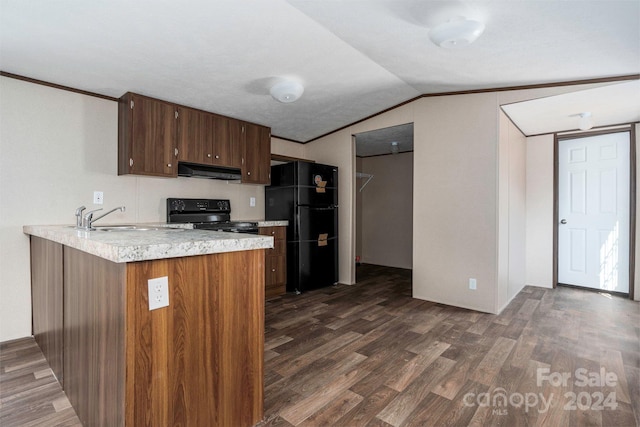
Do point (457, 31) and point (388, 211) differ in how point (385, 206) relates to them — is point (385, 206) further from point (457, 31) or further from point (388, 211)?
point (457, 31)

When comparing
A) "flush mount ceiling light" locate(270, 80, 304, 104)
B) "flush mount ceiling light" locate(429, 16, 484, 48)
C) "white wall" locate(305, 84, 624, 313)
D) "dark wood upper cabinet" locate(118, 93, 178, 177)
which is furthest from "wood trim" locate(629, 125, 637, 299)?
"dark wood upper cabinet" locate(118, 93, 178, 177)

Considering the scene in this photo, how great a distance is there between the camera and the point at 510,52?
2332 millimetres

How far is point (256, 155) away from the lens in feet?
13.0

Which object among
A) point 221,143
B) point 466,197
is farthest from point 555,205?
point 221,143

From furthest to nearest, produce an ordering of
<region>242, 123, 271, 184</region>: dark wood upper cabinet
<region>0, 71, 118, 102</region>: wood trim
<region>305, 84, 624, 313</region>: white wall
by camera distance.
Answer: <region>242, 123, 271, 184</region>: dark wood upper cabinet
<region>305, 84, 624, 313</region>: white wall
<region>0, 71, 118, 102</region>: wood trim

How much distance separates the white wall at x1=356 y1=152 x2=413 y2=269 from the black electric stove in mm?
3023

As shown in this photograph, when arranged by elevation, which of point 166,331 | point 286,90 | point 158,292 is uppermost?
point 286,90

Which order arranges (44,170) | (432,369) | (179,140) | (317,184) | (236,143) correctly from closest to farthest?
(432,369) → (44,170) → (179,140) → (236,143) → (317,184)

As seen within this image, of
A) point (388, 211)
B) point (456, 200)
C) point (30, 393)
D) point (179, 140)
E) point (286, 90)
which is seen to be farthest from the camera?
point (388, 211)

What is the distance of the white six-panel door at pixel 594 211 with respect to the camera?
3.76 metres

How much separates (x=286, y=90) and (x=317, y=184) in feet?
4.98

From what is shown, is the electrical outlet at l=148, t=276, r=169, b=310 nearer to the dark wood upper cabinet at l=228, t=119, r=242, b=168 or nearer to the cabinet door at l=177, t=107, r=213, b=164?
the cabinet door at l=177, t=107, r=213, b=164

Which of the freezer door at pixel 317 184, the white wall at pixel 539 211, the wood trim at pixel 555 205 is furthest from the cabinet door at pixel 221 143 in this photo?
the wood trim at pixel 555 205

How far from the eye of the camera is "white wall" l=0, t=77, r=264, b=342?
249 cm
